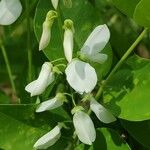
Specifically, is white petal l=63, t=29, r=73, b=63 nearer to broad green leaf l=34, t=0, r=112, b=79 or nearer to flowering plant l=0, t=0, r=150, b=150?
flowering plant l=0, t=0, r=150, b=150

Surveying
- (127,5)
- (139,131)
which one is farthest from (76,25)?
(139,131)

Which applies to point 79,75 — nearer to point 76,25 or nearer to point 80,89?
point 80,89

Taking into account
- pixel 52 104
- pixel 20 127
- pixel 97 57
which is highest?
pixel 97 57

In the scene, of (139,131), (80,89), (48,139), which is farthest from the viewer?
(139,131)

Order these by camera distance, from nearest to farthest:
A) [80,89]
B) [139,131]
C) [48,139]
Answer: [80,89] → [48,139] → [139,131]

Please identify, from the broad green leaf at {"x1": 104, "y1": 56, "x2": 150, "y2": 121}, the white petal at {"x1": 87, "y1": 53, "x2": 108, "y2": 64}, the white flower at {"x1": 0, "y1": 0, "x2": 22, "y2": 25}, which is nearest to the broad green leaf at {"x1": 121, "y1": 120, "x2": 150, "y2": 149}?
the broad green leaf at {"x1": 104, "y1": 56, "x2": 150, "y2": 121}

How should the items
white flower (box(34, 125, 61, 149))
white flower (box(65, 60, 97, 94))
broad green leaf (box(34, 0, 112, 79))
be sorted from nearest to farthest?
white flower (box(65, 60, 97, 94))
white flower (box(34, 125, 61, 149))
broad green leaf (box(34, 0, 112, 79))
